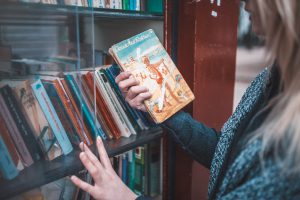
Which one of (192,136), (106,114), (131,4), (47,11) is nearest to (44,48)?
(47,11)

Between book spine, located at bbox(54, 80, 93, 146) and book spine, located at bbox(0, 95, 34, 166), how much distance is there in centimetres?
17

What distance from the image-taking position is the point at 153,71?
3.33 ft

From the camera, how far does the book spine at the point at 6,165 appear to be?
0.78m

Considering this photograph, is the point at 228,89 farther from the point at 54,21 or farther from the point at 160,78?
the point at 54,21

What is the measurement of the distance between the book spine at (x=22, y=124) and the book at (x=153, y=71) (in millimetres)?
322

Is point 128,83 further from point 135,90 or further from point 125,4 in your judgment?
point 125,4

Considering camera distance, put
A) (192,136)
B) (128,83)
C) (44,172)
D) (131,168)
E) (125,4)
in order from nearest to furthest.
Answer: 1. (44,172)
2. (128,83)
3. (192,136)
4. (125,4)
5. (131,168)

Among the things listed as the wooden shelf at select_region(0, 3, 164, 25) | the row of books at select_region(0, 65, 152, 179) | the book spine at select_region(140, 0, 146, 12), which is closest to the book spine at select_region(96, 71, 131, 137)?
the row of books at select_region(0, 65, 152, 179)

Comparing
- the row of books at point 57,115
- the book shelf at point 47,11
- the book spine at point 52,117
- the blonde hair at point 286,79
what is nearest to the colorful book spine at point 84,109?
the row of books at point 57,115

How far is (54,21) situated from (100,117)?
0.38 m

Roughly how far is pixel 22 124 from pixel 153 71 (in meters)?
0.44

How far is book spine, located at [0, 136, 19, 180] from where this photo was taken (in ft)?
2.56

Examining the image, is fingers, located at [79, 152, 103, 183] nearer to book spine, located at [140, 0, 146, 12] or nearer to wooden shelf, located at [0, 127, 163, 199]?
wooden shelf, located at [0, 127, 163, 199]

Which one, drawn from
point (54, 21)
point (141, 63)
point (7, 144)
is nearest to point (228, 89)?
point (141, 63)
